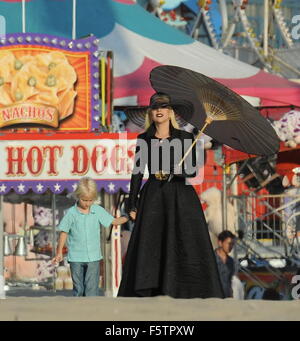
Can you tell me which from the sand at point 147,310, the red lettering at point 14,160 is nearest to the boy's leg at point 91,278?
the red lettering at point 14,160

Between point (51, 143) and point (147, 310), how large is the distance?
689cm

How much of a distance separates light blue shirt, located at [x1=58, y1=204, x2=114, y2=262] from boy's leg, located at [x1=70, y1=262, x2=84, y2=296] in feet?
0.18

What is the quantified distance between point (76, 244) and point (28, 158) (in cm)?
299

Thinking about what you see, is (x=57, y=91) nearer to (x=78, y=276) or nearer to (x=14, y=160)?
(x=14, y=160)

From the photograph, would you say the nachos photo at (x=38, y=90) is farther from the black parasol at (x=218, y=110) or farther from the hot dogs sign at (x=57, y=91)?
the black parasol at (x=218, y=110)

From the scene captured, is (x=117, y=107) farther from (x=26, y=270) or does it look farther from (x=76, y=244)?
(x=76, y=244)

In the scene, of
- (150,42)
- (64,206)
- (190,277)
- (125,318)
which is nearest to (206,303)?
(125,318)

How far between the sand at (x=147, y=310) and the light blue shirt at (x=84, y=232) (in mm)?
3308

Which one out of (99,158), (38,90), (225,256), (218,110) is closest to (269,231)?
(225,256)

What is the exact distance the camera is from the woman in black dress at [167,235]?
306 inches

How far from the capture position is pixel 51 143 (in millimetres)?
12578

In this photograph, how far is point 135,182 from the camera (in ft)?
26.5

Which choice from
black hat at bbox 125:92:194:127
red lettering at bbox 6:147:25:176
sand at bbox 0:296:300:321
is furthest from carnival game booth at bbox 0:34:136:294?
sand at bbox 0:296:300:321

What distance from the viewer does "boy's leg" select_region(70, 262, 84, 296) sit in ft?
→ 32.2
